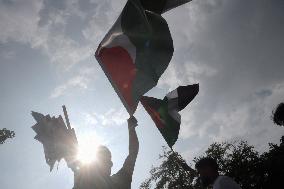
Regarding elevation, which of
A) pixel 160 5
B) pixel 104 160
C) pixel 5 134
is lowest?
pixel 104 160

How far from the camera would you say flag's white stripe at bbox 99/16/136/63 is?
5.31 metres

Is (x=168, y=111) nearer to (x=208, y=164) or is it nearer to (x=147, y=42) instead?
(x=147, y=42)

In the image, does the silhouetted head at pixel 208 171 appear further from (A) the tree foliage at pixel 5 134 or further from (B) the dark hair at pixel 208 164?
(A) the tree foliage at pixel 5 134

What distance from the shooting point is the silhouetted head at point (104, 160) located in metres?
3.61

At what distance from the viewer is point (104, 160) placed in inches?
148

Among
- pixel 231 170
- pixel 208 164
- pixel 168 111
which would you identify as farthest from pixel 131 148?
pixel 231 170

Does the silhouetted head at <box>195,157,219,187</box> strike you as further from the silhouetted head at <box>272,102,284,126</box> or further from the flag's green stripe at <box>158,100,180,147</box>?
the silhouetted head at <box>272,102,284,126</box>

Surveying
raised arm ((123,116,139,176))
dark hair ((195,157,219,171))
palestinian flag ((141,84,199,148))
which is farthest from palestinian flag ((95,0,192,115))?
dark hair ((195,157,219,171))

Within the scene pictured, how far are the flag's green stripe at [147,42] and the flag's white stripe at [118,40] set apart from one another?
66 millimetres

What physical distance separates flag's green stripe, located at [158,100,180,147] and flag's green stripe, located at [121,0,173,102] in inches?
49.4

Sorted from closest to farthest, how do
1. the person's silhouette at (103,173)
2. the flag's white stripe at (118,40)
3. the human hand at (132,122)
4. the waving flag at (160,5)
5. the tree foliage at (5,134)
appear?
the person's silhouette at (103,173)
the human hand at (132,122)
the flag's white stripe at (118,40)
the waving flag at (160,5)
the tree foliage at (5,134)

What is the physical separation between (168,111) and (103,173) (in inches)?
124

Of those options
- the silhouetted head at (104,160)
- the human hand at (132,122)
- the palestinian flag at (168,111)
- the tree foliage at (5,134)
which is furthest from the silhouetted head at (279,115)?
the tree foliage at (5,134)

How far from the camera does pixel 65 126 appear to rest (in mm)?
4109
